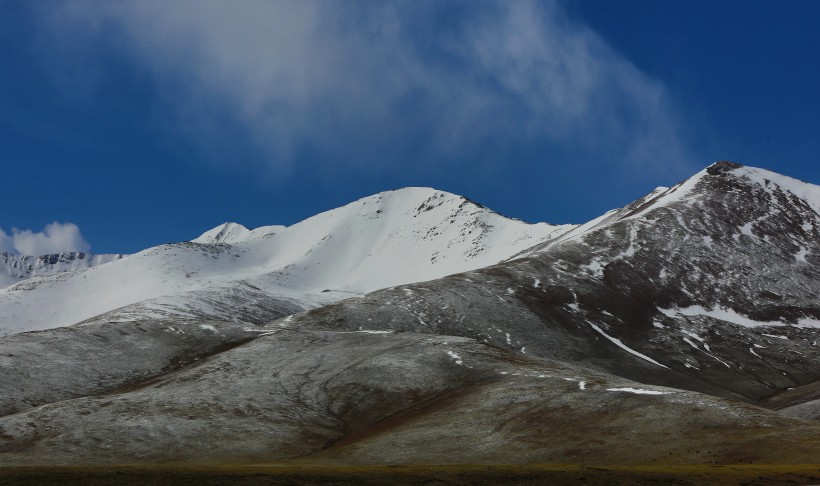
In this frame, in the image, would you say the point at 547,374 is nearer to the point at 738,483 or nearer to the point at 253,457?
the point at 253,457

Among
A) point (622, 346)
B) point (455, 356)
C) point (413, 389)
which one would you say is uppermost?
point (622, 346)

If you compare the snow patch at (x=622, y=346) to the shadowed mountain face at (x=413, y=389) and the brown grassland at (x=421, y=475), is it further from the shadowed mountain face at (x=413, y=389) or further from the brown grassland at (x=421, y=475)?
the brown grassland at (x=421, y=475)

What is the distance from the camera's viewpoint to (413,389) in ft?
360

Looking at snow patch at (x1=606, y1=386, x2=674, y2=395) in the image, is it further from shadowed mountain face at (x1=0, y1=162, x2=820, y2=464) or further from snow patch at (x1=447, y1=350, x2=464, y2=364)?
snow patch at (x1=447, y1=350, x2=464, y2=364)

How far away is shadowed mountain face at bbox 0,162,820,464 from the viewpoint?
234 ft

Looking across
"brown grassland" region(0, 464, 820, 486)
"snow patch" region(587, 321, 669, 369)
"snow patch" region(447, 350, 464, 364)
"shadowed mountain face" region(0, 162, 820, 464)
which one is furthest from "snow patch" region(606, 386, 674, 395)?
"snow patch" region(587, 321, 669, 369)

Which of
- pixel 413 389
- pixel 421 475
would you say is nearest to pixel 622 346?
pixel 413 389

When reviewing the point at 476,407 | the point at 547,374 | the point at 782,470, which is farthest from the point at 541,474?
the point at 547,374

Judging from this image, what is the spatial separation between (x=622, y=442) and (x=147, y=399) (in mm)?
60012

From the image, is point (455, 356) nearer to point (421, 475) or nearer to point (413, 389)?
point (413, 389)

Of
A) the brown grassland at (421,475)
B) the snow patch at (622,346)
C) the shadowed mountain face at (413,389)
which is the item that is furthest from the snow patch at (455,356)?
the snow patch at (622,346)

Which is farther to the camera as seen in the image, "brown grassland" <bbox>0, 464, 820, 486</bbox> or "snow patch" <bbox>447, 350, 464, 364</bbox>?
"snow patch" <bbox>447, 350, 464, 364</bbox>

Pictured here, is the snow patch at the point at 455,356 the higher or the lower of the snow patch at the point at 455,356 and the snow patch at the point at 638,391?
the higher

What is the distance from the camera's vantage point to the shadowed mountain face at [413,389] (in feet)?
234
